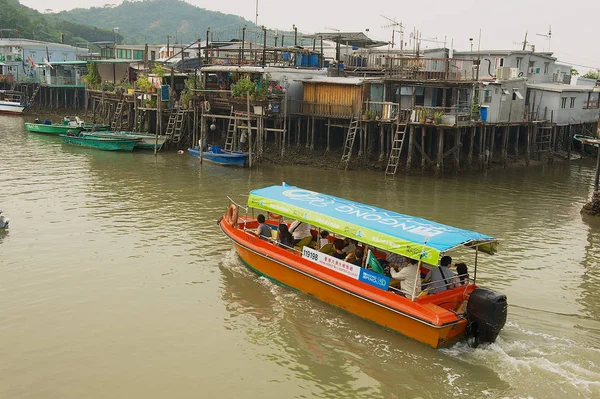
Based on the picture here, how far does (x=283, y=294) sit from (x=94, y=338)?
433cm

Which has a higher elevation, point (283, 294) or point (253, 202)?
point (253, 202)

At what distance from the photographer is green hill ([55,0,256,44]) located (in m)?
150

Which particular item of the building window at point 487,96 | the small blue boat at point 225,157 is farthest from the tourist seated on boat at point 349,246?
the building window at point 487,96

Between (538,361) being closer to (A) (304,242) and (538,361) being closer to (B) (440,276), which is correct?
(B) (440,276)

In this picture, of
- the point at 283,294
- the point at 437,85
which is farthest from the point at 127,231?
the point at 437,85

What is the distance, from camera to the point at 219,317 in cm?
1304

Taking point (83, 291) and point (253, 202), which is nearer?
point (83, 291)

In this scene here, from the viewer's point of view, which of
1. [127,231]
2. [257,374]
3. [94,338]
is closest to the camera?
[257,374]

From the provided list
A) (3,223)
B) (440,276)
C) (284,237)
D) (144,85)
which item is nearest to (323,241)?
(284,237)

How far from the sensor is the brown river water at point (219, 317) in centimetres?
1048

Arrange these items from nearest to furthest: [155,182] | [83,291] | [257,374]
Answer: [257,374] < [83,291] < [155,182]

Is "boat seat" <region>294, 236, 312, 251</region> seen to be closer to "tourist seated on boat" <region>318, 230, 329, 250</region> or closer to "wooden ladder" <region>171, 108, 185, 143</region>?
"tourist seated on boat" <region>318, 230, 329, 250</region>

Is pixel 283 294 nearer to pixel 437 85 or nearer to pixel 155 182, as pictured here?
pixel 155 182

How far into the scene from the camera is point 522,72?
3862cm
